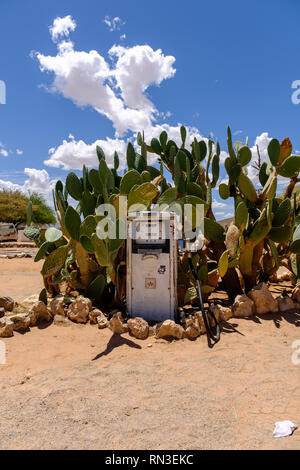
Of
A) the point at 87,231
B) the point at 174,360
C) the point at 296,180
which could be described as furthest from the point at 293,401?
the point at 296,180

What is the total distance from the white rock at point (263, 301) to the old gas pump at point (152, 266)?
38.7 inches

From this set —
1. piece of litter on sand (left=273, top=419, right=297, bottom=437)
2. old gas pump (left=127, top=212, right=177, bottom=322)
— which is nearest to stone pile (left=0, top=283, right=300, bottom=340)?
old gas pump (left=127, top=212, right=177, bottom=322)

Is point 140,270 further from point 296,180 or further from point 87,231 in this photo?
point 296,180

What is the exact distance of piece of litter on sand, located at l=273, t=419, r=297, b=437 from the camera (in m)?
1.69

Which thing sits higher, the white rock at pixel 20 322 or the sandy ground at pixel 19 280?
the white rock at pixel 20 322

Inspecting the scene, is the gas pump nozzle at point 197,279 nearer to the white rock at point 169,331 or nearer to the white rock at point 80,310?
the white rock at point 169,331

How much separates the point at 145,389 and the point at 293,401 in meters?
0.99

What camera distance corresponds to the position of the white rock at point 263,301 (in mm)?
3616

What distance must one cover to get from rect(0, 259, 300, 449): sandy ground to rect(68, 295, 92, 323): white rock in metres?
0.13

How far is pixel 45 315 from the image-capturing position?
3.47m

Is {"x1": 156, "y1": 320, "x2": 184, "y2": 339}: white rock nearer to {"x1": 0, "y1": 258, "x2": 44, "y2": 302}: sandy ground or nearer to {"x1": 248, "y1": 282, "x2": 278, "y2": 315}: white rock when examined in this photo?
{"x1": 248, "y1": 282, "x2": 278, "y2": 315}: white rock

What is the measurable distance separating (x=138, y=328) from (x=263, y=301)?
1.52 m

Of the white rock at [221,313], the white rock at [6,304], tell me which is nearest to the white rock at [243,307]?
the white rock at [221,313]

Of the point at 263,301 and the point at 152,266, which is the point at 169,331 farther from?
the point at 263,301
